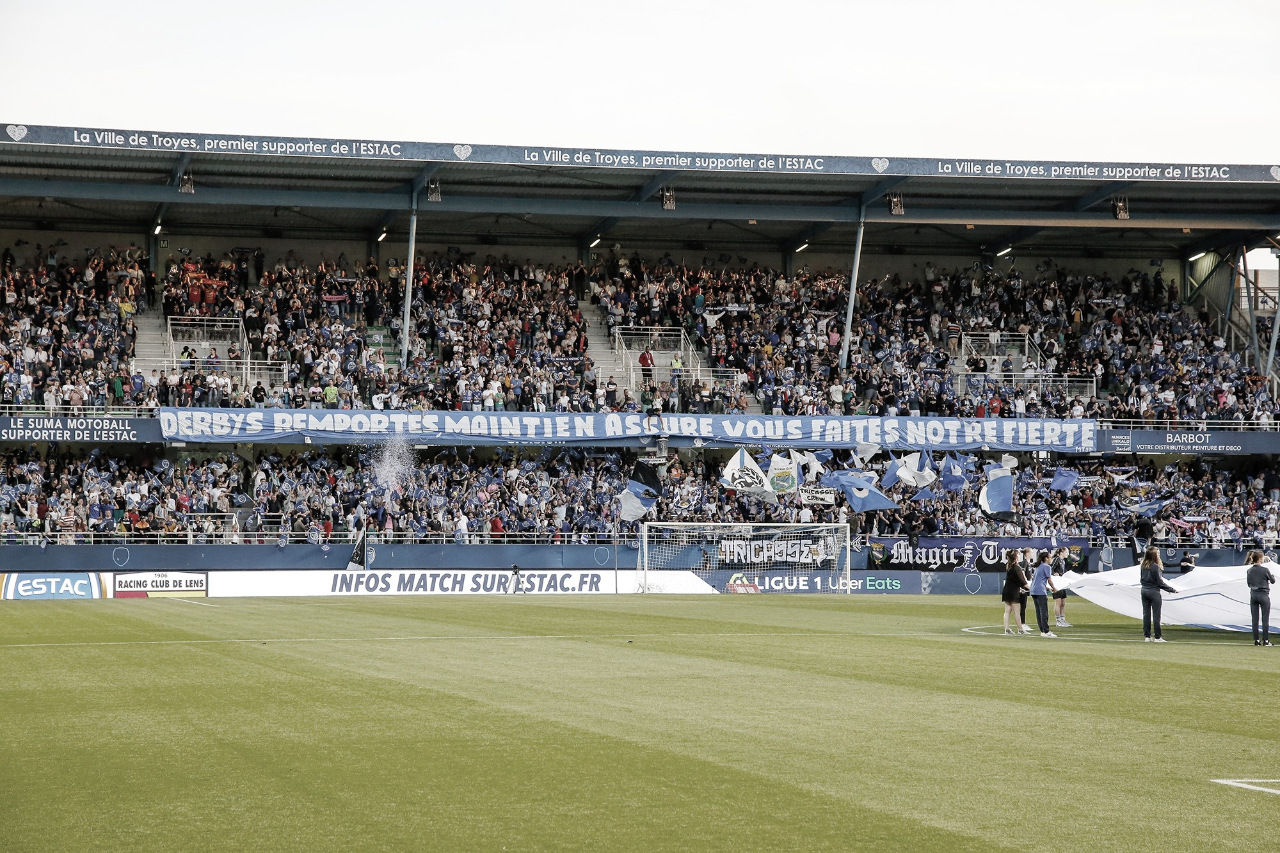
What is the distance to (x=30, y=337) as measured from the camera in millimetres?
44031

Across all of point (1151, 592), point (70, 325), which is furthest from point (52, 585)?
point (1151, 592)

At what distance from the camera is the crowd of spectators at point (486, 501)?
4128cm

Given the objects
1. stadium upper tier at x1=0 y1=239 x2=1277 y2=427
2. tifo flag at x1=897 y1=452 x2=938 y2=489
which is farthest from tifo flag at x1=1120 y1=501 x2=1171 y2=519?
tifo flag at x1=897 y1=452 x2=938 y2=489

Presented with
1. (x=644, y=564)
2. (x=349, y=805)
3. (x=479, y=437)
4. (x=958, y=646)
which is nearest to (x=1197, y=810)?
(x=349, y=805)

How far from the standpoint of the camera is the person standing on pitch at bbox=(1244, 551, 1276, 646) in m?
20.5

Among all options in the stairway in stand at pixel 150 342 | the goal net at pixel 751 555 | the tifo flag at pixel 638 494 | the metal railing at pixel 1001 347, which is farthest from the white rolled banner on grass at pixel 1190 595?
the stairway in stand at pixel 150 342

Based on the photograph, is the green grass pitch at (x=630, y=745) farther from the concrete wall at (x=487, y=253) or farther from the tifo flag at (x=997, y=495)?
the concrete wall at (x=487, y=253)

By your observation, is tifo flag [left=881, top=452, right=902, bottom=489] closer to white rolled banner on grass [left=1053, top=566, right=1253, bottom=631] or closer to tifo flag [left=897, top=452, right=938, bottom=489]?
tifo flag [left=897, top=452, right=938, bottom=489]

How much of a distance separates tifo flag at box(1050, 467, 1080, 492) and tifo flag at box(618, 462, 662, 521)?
13.0m

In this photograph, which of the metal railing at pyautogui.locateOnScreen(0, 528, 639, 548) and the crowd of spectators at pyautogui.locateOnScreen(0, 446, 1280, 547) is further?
the crowd of spectators at pyautogui.locateOnScreen(0, 446, 1280, 547)

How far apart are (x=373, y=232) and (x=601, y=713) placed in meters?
42.3

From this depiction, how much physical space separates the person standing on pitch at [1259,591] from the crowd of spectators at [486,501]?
2309 centimetres

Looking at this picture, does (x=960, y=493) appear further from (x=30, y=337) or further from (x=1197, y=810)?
(x=1197, y=810)

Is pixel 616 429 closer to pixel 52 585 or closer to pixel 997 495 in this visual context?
pixel 997 495
